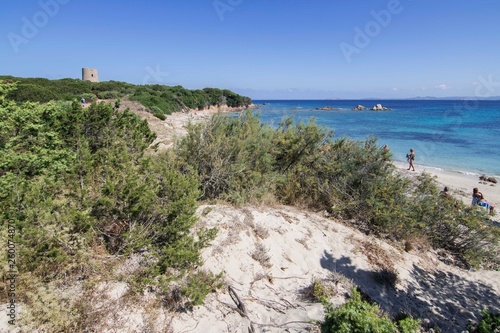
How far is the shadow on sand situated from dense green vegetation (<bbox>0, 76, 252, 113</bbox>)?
7113 mm

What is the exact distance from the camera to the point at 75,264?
326 cm

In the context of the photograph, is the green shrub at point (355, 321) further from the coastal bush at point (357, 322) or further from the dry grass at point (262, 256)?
the dry grass at point (262, 256)

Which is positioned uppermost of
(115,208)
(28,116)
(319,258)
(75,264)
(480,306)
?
(28,116)

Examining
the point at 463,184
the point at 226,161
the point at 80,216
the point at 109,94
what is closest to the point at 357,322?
the point at 80,216

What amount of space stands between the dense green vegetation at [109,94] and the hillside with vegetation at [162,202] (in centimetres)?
157

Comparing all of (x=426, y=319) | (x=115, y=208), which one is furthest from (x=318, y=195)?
(x=115, y=208)

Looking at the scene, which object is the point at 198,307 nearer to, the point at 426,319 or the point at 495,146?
the point at 426,319

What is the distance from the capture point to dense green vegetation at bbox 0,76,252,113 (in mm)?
19656

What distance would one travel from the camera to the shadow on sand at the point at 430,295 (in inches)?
182

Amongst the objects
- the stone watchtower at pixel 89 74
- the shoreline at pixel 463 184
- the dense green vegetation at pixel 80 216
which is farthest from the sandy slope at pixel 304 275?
the stone watchtower at pixel 89 74

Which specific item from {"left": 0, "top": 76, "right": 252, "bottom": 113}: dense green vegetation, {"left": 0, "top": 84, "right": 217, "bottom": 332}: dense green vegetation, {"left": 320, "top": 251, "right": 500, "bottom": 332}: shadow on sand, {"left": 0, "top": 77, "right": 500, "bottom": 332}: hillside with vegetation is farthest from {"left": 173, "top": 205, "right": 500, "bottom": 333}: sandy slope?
{"left": 0, "top": 76, "right": 252, "bottom": 113}: dense green vegetation

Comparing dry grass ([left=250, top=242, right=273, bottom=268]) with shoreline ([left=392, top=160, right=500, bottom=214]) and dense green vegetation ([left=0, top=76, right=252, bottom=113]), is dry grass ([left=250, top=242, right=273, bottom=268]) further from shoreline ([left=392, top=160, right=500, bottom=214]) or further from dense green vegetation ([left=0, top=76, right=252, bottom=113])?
shoreline ([left=392, top=160, right=500, bottom=214])

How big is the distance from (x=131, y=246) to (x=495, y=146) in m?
34.7

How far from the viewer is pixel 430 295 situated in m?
5.14
